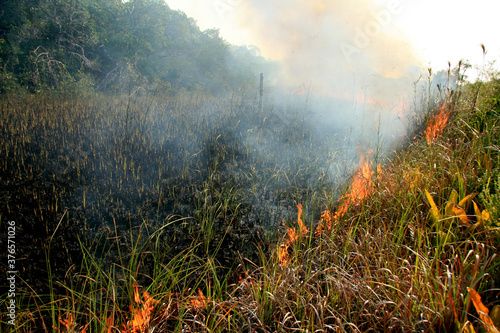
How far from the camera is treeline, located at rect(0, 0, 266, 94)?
604 centimetres

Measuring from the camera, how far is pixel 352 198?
2.71 meters

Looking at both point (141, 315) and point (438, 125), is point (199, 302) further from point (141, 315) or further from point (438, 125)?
point (438, 125)

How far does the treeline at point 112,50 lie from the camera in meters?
6.04

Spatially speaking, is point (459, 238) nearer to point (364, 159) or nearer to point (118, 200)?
point (364, 159)

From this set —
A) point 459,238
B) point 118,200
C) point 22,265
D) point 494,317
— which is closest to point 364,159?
point 459,238

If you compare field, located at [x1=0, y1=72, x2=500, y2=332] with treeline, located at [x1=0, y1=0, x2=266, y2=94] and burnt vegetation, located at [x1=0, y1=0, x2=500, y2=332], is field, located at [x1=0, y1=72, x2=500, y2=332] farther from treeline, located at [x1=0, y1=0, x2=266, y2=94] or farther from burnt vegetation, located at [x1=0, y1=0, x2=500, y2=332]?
treeline, located at [x1=0, y1=0, x2=266, y2=94]

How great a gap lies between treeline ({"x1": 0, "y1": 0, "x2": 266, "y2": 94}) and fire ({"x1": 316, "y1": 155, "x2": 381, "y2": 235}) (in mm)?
3163

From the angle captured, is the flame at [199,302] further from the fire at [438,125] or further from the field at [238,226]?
the fire at [438,125]

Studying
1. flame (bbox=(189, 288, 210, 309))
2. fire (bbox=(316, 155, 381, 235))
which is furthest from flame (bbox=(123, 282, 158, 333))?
fire (bbox=(316, 155, 381, 235))

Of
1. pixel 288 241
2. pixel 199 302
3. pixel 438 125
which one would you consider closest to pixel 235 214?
pixel 288 241

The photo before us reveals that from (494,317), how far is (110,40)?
34.7 ft

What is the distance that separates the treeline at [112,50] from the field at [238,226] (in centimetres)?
149

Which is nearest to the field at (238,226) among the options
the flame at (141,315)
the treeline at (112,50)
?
the flame at (141,315)

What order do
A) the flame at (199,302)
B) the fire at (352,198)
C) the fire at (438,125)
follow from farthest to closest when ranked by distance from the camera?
1. the fire at (438,125)
2. the fire at (352,198)
3. the flame at (199,302)
